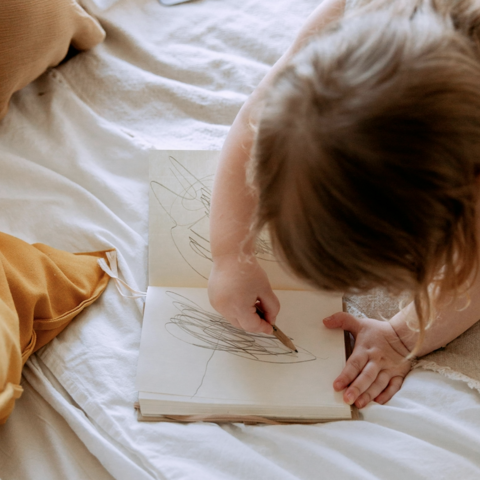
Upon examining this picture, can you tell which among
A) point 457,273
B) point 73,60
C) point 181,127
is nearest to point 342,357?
point 457,273

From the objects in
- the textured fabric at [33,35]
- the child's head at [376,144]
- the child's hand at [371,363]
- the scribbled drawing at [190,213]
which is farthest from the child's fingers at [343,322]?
the textured fabric at [33,35]

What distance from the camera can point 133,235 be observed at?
765 millimetres

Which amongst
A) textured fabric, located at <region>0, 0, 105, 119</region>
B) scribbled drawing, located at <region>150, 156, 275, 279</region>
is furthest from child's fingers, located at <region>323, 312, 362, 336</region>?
textured fabric, located at <region>0, 0, 105, 119</region>

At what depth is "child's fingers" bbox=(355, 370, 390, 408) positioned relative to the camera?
64cm

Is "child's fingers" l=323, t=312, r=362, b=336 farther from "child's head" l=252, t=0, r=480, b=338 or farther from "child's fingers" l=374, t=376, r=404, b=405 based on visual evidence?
"child's head" l=252, t=0, r=480, b=338

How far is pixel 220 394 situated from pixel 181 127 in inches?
17.0

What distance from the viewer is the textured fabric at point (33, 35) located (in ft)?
2.44

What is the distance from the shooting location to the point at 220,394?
0.64 meters

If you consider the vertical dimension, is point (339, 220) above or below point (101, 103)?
above

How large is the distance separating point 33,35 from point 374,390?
67 cm

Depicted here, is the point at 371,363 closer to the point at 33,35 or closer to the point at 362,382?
the point at 362,382

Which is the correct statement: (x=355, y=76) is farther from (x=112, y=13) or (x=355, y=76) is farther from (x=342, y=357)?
(x=112, y=13)

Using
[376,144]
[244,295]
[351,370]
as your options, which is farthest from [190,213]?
[376,144]

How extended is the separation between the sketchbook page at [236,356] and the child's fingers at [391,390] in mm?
48
